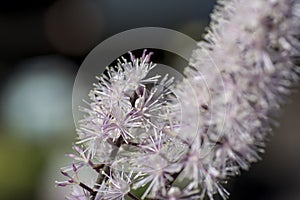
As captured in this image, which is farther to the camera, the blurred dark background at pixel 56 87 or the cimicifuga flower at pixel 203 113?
the blurred dark background at pixel 56 87

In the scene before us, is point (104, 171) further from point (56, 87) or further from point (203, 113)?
point (56, 87)

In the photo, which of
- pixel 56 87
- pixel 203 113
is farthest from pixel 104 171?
pixel 56 87

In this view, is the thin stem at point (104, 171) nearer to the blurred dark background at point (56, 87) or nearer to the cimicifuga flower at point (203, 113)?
the cimicifuga flower at point (203, 113)

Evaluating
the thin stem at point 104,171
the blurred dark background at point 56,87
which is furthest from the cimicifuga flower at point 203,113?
the blurred dark background at point 56,87

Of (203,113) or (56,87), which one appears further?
(56,87)

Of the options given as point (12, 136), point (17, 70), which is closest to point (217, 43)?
point (12, 136)

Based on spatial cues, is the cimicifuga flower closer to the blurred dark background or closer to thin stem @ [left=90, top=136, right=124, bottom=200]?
thin stem @ [left=90, top=136, right=124, bottom=200]
